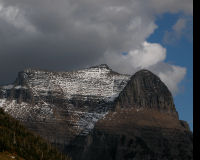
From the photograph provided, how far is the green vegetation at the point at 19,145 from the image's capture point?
252ft

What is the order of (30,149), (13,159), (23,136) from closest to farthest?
1. (13,159)
2. (30,149)
3. (23,136)

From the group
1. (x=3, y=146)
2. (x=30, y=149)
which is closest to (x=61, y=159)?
(x=30, y=149)

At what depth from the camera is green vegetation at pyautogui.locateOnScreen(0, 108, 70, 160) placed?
252 feet

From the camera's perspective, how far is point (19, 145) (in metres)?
85.2
